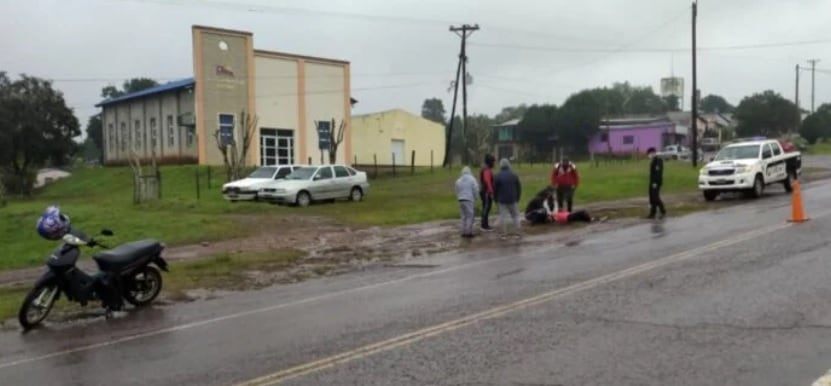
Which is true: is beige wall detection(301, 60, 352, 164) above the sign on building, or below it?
above

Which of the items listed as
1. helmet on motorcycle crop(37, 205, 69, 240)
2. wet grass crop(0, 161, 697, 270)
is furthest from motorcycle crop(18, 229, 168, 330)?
wet grass crop(0, 161, 697, 270)

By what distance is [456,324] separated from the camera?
8.37 m

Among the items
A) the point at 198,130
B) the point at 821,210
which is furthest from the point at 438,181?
the point at 821,210

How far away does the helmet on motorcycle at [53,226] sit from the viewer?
10.2 m

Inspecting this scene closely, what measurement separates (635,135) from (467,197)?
76983mm

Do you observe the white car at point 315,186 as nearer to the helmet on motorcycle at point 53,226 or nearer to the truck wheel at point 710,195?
the truck wheel at point 710,195

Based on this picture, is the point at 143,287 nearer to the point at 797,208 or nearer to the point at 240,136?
the point at 797,208

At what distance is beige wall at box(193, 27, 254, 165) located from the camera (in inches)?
Result: 2051

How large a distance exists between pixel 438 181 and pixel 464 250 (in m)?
26.2

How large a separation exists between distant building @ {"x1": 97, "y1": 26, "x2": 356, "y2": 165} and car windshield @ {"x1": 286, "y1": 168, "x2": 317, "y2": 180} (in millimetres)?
21868

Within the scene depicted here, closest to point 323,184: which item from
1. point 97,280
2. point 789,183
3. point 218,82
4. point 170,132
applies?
point 789,183

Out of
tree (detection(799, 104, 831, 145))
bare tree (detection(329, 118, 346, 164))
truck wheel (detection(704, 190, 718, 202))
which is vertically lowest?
truck wheel (detection(704, 190, 718, 202))

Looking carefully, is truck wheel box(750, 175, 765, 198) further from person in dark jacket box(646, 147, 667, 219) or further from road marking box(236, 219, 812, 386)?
road marking box(236, 219, 812, 386)

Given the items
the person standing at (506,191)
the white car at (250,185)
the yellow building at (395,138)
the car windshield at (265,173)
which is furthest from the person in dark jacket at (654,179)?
the yellow building at (395,138)
